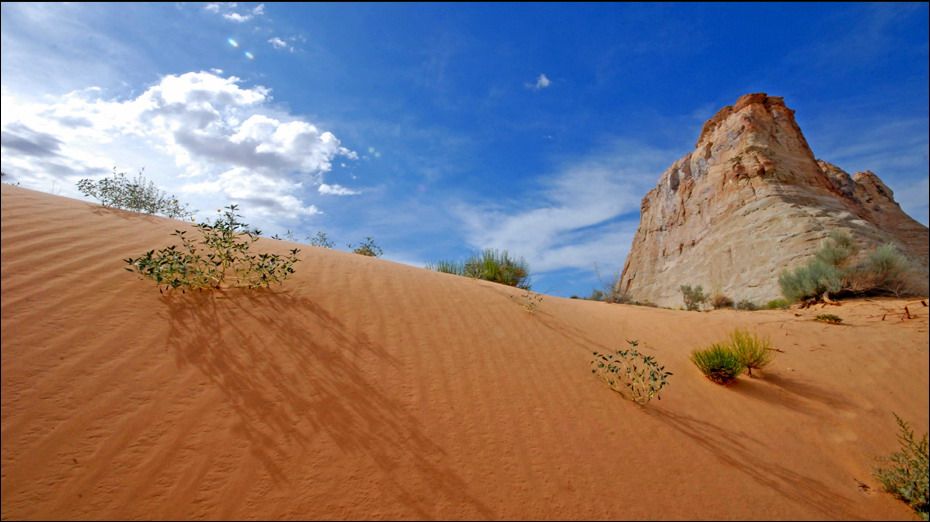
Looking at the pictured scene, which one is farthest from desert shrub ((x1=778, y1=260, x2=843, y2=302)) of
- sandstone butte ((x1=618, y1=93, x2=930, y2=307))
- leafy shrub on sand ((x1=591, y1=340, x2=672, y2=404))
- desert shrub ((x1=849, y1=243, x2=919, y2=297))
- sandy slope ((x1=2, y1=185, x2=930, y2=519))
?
leafy shrub on sand ((x1=591, y1=340, x2=672, y2=404))

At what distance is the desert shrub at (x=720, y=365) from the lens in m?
4.82

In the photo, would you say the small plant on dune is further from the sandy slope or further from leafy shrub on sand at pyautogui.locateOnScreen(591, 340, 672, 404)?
leafy shrub on sand at pyautogui.locateOnScreen(591, 340, 672, 404)

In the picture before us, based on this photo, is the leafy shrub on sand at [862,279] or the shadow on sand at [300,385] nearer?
the shadow on sand at [300,385]

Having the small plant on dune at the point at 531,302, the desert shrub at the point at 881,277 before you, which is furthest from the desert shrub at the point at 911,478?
the desert shrub at the point at 881,277

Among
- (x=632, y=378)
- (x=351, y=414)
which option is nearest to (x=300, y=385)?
(x=351, y=414)

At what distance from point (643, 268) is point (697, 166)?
6605mm

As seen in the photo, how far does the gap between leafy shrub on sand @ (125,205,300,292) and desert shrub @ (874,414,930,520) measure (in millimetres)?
5500

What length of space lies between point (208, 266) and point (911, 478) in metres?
6.06

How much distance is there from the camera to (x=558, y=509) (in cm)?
262

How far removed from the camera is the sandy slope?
2404mm

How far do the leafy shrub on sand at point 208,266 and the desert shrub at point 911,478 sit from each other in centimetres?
550

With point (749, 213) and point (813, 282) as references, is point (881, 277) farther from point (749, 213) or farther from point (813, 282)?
point (749, 213)

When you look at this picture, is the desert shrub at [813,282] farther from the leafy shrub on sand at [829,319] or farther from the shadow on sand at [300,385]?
the shadow on sand at [300,385]

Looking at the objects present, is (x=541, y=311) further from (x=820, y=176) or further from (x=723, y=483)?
(x=820, y=176)
